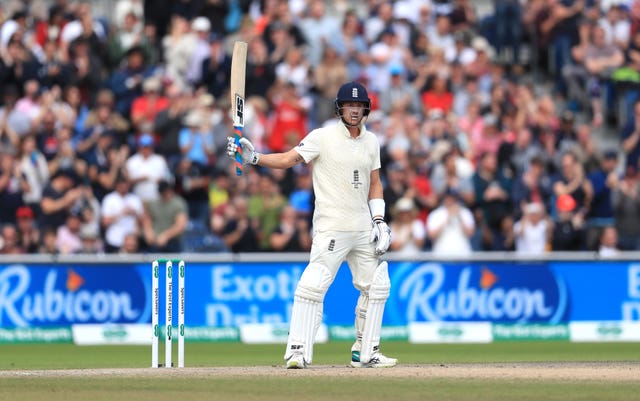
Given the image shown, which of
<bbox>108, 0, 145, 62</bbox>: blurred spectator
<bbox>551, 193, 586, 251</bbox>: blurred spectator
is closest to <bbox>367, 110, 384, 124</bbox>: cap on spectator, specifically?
<bbox>551, 193, 586, 251</bbox>: blurred spectator

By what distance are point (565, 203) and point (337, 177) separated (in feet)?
31.7

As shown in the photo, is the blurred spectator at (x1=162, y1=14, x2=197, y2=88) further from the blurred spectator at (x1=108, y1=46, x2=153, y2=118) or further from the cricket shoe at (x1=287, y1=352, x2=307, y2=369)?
the cricket shoe at (x1=287, y1=352, x2=307, y2=369)

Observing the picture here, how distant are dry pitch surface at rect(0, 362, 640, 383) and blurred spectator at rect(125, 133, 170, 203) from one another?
8.13 metres

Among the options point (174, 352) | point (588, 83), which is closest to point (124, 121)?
point (174, 352)

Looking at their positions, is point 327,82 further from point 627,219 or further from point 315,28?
point 627,219

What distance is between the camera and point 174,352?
17.8 metres

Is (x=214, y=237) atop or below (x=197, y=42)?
below

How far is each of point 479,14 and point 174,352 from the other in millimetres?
12077

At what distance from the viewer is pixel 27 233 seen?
2109 cm

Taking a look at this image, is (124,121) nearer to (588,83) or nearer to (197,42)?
(197,42)

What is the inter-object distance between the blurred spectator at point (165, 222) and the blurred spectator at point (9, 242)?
5.94 feet

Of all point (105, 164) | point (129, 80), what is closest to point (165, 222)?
point (105, 164)

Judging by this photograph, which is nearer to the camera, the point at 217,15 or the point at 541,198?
the point at 541,198

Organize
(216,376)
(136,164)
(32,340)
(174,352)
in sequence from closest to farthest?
1. (216,376)
2. (174,352)
3. (32,340)
4. (136,164)
